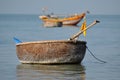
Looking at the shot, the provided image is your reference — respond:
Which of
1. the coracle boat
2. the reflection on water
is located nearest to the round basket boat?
the coracle boat

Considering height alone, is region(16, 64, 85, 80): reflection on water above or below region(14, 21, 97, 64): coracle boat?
below

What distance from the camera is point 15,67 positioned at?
23531 millimetres

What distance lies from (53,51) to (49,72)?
5.29 feet

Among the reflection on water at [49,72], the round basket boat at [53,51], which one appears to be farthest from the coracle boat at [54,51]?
the reflection on water at [49,72]

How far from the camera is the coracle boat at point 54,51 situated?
2305 centimetres

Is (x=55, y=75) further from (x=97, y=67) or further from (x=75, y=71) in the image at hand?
(x=97, y=67)

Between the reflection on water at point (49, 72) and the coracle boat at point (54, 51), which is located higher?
the coracle boat at point (54, 51)

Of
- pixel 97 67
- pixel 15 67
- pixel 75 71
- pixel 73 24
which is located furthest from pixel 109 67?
pixel 73 24

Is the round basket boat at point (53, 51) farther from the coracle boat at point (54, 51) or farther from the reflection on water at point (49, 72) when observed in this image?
the reflection on water at point (49, 72)

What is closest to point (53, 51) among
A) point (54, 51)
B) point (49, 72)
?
point (54, 51)

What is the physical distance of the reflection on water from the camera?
66.7 feet

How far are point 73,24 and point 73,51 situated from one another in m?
54.5

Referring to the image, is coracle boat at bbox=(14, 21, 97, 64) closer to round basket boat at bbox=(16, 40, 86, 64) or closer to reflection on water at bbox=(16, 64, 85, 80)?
round basket boat at bbox=(16, 40, 86, 64)

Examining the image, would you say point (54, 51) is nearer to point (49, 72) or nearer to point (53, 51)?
point (53, 51)
